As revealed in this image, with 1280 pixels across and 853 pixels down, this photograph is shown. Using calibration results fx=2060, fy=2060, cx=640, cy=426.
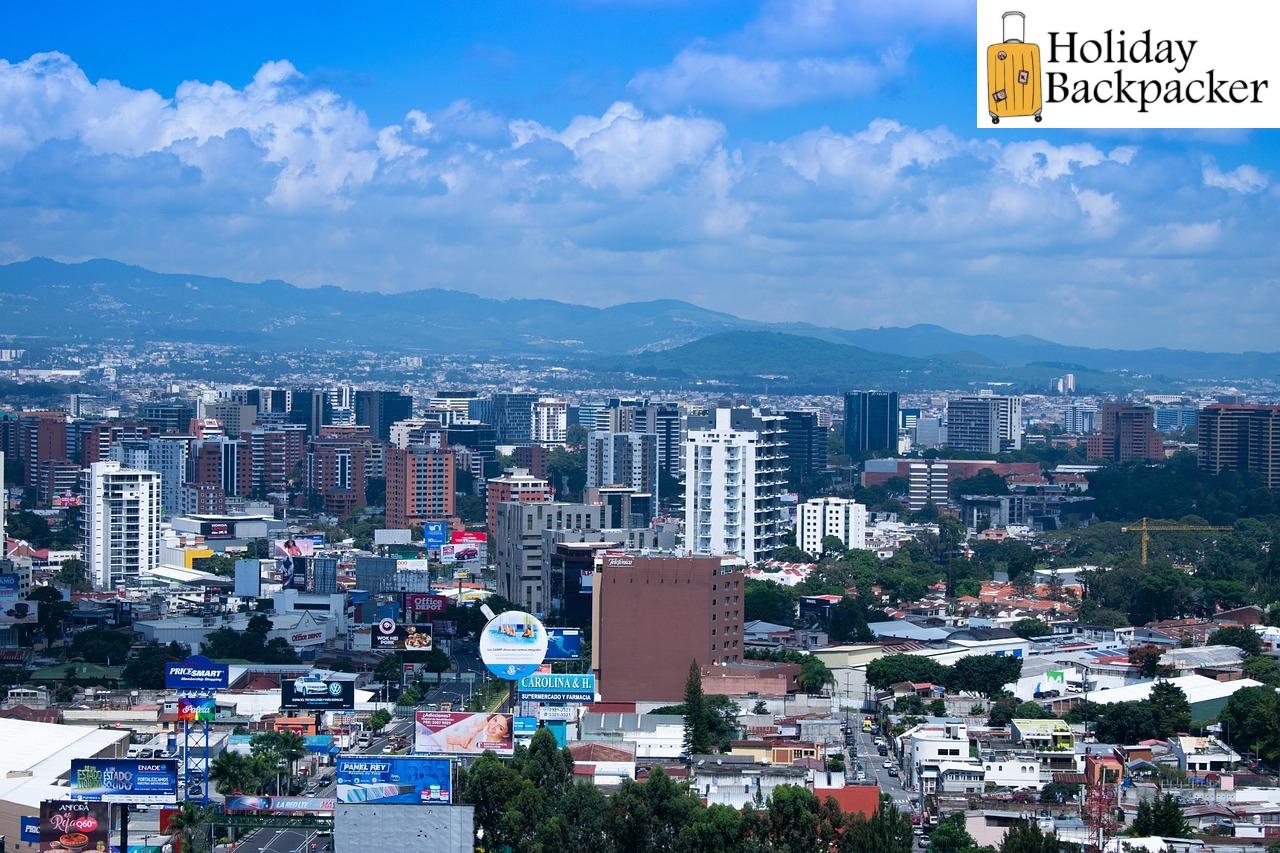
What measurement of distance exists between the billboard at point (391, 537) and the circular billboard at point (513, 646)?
20883mm

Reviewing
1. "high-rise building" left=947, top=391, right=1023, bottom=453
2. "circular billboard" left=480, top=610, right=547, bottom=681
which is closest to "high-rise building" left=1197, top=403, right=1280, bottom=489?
"high-rise building" left=947, top=391, right=1023, bottom=453

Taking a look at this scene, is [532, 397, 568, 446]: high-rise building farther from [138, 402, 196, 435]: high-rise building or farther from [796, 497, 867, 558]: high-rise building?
[796, 497, 867, 558]: high-rise building

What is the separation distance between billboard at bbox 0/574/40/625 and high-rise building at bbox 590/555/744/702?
382 inches

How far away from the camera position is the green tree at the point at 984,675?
22.4 metres

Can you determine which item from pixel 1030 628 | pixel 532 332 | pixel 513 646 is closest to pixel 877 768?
pixel 513 646

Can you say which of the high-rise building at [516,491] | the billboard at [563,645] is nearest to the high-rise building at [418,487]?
the high-rise building at [516,491]

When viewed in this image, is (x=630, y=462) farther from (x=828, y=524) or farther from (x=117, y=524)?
(x=117, y=524)

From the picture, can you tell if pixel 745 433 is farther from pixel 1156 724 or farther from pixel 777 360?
pixel 777 360

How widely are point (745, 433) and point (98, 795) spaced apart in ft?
61.8

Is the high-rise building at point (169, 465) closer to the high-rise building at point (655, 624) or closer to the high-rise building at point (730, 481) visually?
the high-rise building at point (730, 481)

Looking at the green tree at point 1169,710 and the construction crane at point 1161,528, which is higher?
the construction crane at point 1161,528

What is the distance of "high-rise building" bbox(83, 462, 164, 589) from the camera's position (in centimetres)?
3361

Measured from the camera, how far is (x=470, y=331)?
536 ft

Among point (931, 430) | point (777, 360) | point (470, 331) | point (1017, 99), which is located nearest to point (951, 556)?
point (1017, 99)
